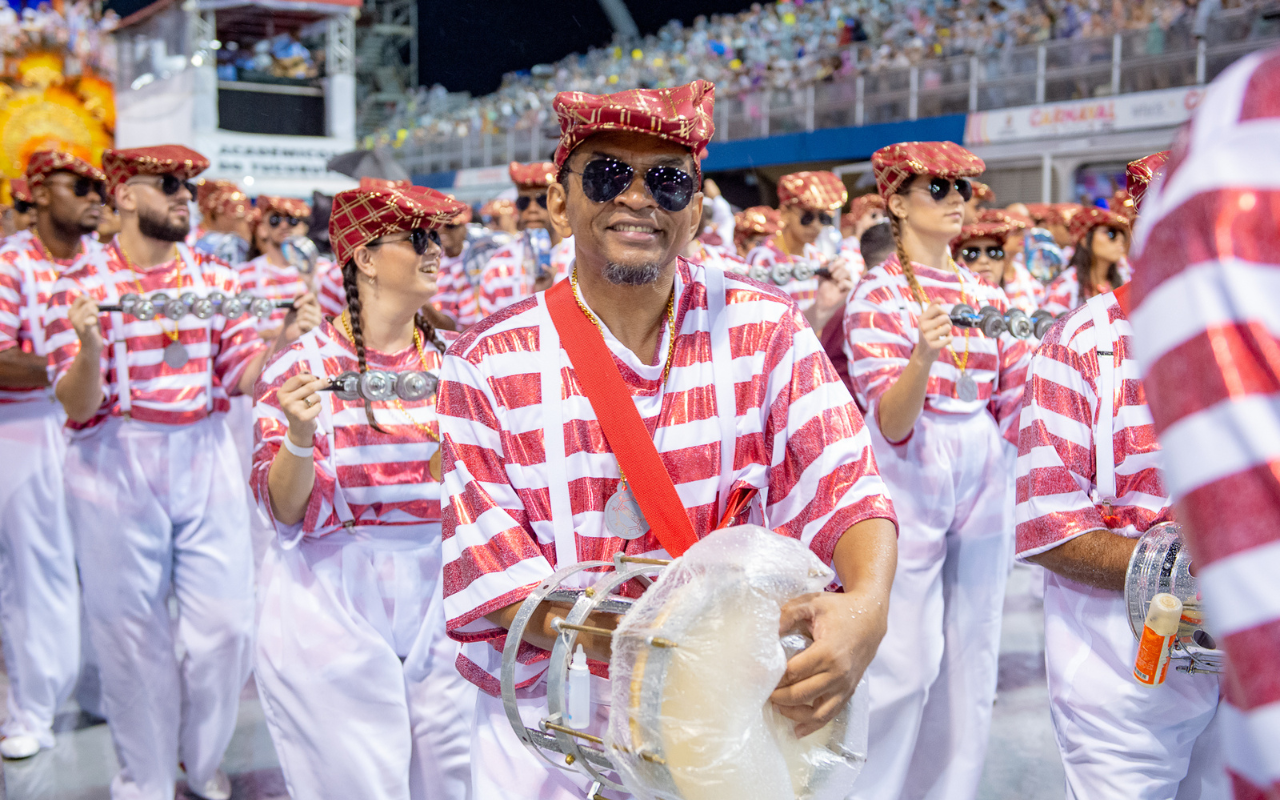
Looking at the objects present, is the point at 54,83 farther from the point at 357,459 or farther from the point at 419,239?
the point at 357,459

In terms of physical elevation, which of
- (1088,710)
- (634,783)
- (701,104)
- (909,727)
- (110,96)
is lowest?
(909,727)

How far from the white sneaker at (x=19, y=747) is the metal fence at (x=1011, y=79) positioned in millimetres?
8074

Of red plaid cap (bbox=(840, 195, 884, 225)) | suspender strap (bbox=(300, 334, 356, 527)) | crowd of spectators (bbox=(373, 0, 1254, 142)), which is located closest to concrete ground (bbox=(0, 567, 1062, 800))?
suspender strap (bbox=(300, 334, 356, 527))

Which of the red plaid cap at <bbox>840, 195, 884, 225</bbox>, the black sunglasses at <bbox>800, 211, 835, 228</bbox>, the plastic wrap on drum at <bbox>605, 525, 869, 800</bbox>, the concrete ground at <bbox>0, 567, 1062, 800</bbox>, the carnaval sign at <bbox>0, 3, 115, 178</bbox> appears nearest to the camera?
the plastic wrap on drum at <bbox>605, 525, 869, 800</bbox>

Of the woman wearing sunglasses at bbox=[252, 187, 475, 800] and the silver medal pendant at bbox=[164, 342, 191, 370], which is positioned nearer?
the woman wearing sunglasses at bbox=[252, 187, 475, 800]

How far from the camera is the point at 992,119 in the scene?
591 inches

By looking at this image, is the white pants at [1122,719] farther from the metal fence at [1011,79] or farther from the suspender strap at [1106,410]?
the metal fence at [1011,79]

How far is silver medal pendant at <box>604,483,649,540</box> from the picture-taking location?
1.95m

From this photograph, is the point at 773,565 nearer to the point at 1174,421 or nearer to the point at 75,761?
the point at 1174,421

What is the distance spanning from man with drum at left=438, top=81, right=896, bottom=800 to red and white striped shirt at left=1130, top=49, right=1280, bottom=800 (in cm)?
104

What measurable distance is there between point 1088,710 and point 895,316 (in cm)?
188

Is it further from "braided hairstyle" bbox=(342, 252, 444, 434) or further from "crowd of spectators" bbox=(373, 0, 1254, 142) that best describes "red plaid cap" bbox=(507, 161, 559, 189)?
"crowd of spectators" bbox=(373, 0, 1254, 142)

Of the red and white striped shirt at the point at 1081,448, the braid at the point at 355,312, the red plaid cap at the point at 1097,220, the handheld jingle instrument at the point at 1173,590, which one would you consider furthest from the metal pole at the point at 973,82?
the handheld jingle instrument at the point at 1173,590

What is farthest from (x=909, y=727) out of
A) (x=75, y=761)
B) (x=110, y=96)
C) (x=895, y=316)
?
(x=110, y=96)
